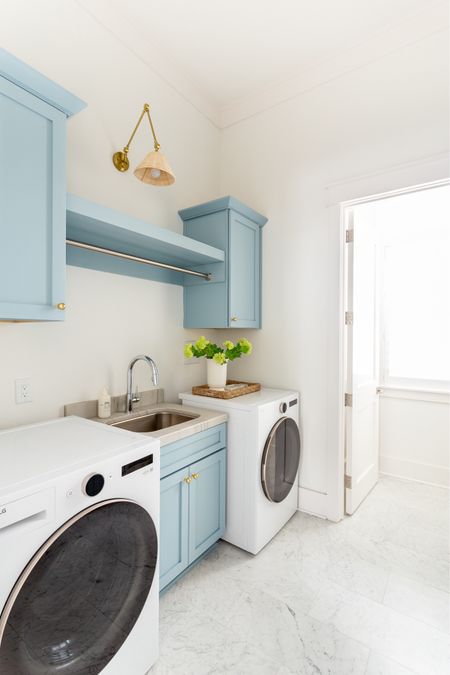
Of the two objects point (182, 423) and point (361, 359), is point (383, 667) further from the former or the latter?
point (361, 359)

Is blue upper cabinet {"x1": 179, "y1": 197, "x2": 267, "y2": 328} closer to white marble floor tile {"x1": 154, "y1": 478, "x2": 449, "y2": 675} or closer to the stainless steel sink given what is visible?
the stainless steel sink

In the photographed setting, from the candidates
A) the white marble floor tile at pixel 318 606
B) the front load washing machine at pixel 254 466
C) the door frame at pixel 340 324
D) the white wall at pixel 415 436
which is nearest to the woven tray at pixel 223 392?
the front load washing machine at pixel 254 466

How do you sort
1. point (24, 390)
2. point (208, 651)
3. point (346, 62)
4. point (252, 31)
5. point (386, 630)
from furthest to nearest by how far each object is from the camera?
1. point (346, 62)
2. point (252, 31)
3. point (24, 390)
4. point (386, 630)
5. point (208, 651)

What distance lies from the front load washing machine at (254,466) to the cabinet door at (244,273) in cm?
61

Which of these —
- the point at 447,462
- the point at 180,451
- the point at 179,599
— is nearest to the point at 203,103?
the point at 180,451

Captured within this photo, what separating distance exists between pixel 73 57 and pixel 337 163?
167cm

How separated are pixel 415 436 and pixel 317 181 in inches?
95.3

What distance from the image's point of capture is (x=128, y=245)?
192 centimetres

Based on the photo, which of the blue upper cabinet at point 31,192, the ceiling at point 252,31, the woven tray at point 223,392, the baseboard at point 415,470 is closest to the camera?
the blue upper cabinet at point 31,192

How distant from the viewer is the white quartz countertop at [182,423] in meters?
1.58

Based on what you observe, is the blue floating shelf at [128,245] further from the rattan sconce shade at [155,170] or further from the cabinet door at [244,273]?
the rattan sconce shade at [155,170]

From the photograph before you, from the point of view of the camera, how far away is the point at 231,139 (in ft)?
9.29

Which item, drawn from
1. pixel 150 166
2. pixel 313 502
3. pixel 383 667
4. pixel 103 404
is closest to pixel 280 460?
pixel 313 502

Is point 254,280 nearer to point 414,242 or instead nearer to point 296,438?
point 296,438
